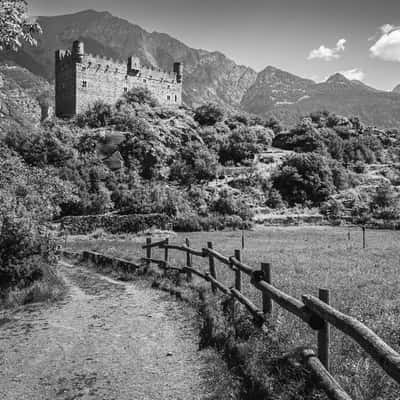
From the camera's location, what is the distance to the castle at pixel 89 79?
76.6 metres

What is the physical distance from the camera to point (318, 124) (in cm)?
9312

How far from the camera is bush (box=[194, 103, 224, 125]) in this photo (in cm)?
8119

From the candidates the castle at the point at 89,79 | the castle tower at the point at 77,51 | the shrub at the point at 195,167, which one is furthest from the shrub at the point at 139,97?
the shrub at the point at 195,167

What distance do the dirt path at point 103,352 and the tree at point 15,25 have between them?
642 centimetres

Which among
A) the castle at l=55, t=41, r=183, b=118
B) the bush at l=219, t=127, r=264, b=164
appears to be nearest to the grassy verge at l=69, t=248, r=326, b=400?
the bush at l=219, t=127, r=264, b=164

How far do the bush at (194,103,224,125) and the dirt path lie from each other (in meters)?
69.5

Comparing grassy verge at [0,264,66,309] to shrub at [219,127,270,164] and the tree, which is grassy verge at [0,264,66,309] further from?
shrub at [219,127,270,164]

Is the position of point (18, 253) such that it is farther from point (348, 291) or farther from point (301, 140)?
point (301, 140)

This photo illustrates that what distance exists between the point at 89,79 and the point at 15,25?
246ft

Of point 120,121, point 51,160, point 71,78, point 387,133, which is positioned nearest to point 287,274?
point 51,160

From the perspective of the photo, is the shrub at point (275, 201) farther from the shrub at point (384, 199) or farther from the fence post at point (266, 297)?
the fence post at point (266, 297)

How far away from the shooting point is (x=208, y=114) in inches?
3211

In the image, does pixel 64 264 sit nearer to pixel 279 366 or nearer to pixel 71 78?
pixel 279 366

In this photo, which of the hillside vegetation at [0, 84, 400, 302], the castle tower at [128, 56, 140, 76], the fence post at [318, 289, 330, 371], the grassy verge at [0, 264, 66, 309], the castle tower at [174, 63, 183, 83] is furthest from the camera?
the castle tower at [174, 63, 183, 83]
